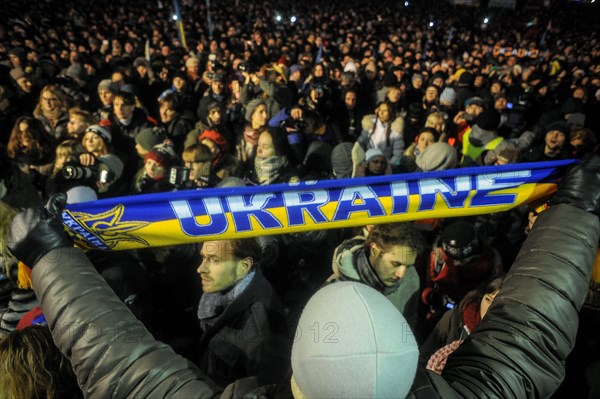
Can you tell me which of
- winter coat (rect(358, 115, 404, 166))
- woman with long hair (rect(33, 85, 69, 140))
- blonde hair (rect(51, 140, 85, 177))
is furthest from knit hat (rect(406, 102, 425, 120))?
woman with long hair (rect(33, 85, 69, 140))

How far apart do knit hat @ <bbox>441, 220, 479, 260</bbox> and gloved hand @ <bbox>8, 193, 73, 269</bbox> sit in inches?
90.0

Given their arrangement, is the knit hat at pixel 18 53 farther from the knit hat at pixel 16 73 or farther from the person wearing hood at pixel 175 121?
the person wearing hood at pixel 175 121

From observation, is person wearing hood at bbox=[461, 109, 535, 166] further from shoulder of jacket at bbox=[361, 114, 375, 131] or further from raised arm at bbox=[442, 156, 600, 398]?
raised arm at bbox=[442, 156, 600, 398]

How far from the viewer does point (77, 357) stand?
1.18 metres

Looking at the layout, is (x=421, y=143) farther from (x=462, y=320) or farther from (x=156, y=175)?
(x=156, y=175)

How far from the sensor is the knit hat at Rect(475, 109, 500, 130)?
4.17 meters

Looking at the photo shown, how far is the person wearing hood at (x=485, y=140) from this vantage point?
416 cm

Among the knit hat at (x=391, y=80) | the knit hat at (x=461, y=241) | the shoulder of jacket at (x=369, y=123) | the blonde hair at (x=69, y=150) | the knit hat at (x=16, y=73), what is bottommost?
the knit hat at (x=461, y=241)

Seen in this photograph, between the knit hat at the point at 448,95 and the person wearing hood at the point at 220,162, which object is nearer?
the person wearing hood at the point at 220,162

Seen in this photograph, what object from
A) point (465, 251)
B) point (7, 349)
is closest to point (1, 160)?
point (7, 349)

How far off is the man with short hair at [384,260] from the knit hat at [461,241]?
1.30ft

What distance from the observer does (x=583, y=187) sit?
5.14ft

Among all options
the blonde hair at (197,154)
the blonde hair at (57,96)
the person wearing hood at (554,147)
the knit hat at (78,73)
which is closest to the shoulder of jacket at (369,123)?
the person wearing hood at (554,147)

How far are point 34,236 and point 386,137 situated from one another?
13.3ft
